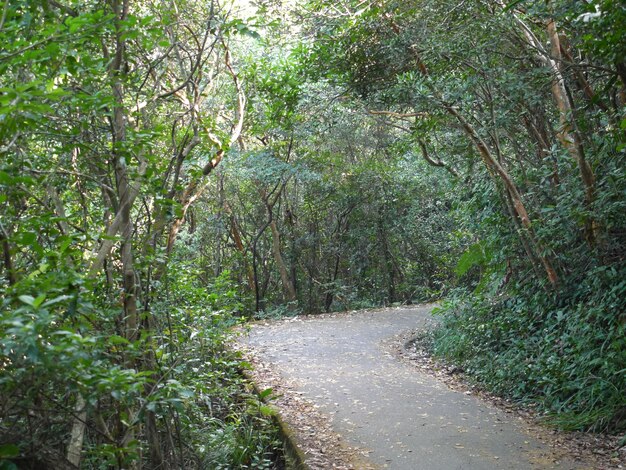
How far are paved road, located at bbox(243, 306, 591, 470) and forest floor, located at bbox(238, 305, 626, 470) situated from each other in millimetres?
11

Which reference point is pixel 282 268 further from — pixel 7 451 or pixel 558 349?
pixel 7 451

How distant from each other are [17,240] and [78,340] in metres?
0.79

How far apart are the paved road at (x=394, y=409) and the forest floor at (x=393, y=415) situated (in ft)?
0.04

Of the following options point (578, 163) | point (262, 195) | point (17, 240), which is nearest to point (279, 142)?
point (262, 195)

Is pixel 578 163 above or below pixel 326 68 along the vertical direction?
below

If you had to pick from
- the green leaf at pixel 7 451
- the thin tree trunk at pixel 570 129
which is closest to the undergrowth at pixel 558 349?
the thin tree trunk at pixel 570 129

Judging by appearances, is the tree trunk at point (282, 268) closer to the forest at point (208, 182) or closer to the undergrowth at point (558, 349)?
the forest at point (208, 182)

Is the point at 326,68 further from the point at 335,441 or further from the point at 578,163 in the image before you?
→ the point at 335,441

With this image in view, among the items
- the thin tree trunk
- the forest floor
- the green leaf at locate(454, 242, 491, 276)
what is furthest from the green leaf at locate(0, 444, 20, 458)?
the green leaf at locate(454, 242, 491, 276)

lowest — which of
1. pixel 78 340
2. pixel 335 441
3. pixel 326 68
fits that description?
pixel 335 441

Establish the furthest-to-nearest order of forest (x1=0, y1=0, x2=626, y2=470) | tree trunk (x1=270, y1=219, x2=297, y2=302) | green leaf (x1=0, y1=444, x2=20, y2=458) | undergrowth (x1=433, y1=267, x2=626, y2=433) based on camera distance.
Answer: tree trunk (x1=270, y1=219, x2=297, y2=302)
undergrowth (x1=433, y1=267, x2=626, y2=433)
forest (x1=0, y1=0, x2=626, y2=470)
green leaf (x1=0, y1=444, x2=20, y2=458)

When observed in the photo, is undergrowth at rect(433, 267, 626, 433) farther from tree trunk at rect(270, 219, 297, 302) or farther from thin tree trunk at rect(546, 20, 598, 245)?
tree trunk at rect(270, 219, 297, 302)

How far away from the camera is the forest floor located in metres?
6.16

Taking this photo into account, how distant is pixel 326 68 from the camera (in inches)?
415
